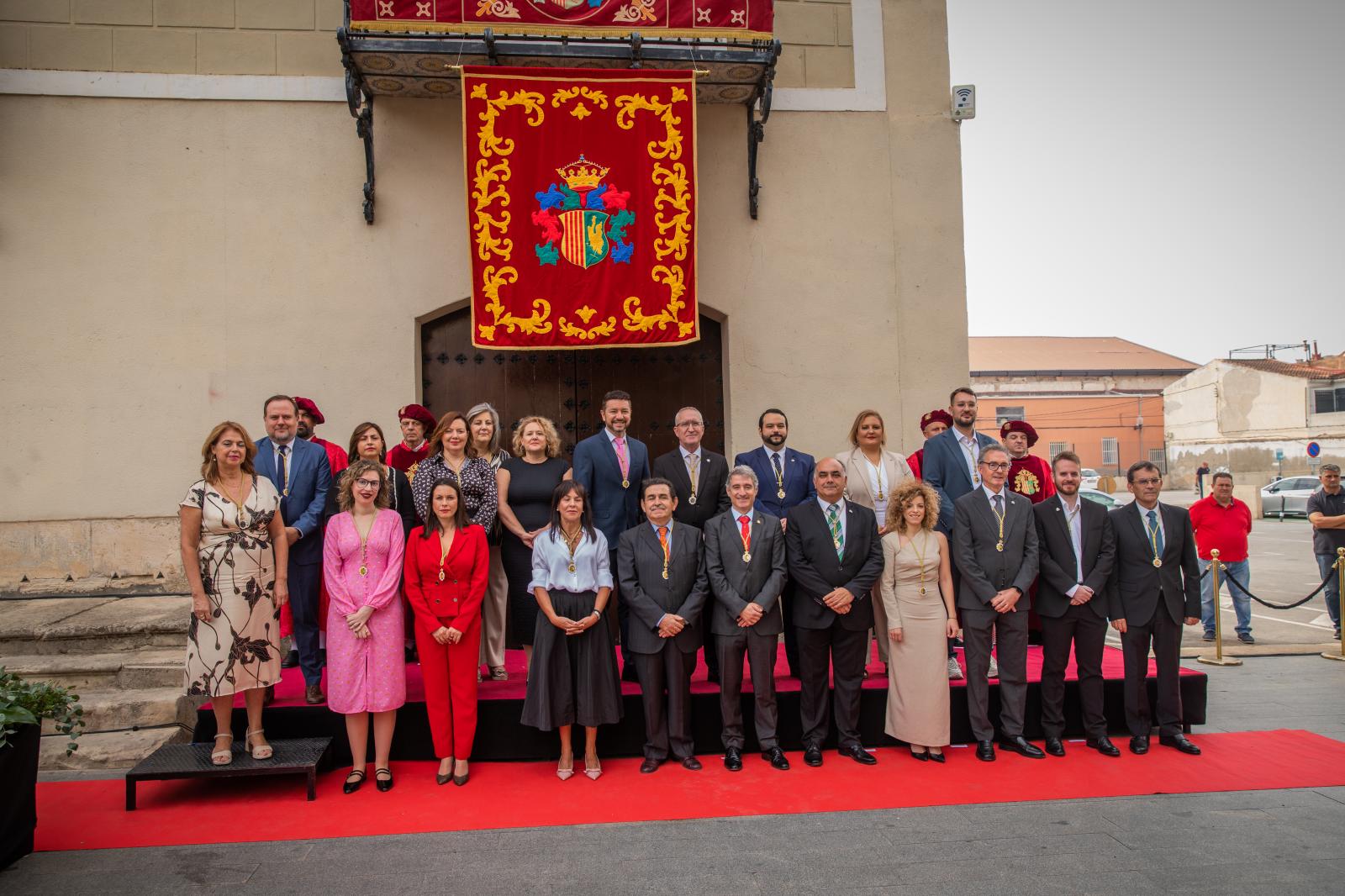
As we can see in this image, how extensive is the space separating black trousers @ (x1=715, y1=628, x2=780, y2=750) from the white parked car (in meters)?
25.3

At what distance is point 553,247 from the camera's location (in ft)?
22.1

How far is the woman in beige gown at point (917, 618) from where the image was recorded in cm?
476

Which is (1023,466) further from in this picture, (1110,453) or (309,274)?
(1110,453)

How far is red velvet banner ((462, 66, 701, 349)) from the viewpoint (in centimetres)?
661

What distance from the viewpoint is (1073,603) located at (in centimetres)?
491

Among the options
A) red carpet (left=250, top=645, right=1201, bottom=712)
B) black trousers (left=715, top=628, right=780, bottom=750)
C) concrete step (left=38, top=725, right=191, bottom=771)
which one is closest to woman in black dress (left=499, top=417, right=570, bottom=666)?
red carpet (left=250, top=645, right=1201, bottom=712)

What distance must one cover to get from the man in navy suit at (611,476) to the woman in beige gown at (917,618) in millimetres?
1525

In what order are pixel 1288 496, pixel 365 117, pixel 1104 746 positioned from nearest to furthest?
pixel 1104 746 → pixel 365 117 → pixel 1288 496

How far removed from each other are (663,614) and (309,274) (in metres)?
4.34

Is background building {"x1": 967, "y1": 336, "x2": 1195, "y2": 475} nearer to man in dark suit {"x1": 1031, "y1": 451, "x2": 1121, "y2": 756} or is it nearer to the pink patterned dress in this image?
man in dark suit {"x1": 1031, "y1": 451, "x2": 1121, "y2": 756}

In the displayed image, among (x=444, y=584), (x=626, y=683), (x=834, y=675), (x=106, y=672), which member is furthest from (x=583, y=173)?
(x=106, y=672)

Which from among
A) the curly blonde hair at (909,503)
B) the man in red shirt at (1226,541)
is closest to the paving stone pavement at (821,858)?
the curly blonde hair at (909,503)

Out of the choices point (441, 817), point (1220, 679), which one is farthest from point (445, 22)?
point (1220, 679)

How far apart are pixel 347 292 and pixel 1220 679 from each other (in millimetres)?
7598
